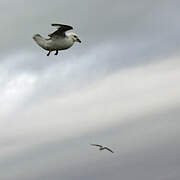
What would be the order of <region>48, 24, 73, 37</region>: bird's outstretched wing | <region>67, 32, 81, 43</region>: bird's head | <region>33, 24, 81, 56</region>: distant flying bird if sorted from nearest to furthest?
<region>48, 24, 73, 37</region>: bird's outstretched wing, <region>33, 24, 81, 56</region>: distant flying bird, <region>67, 32, 81, 43</region>: bird's head

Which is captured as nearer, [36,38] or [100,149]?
[36,38]

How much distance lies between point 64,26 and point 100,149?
172ft

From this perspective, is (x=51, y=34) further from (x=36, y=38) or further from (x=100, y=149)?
(x=100, y=149)

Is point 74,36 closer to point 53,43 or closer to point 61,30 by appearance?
point 61,30

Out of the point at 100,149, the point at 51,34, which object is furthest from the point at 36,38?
the point at 100,149

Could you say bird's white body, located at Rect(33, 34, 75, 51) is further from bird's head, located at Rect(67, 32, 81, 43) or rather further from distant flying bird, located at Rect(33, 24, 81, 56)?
bird's head, located at Rect(67, 32, 81, 43)

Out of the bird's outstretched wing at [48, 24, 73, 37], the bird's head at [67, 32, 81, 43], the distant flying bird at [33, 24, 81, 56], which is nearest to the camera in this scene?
the bird's outstretched wing at [48, 24, 73, 37]

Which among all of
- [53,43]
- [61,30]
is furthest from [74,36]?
[53,43]

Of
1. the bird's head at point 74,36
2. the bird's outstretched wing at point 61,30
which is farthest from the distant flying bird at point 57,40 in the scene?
the bird's head at point 74,36

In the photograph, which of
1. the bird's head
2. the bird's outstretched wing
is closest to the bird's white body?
the bird's outstretched wing

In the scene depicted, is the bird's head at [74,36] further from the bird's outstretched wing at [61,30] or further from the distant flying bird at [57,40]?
the bird's outstretched wing at [61,30]

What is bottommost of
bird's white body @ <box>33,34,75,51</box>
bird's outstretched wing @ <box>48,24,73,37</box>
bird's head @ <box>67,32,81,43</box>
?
bird's white body @ <box>33,34,75,51</box>

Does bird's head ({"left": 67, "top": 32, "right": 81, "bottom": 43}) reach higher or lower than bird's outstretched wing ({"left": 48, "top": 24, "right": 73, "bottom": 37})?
higher

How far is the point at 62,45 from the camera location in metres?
76.4
